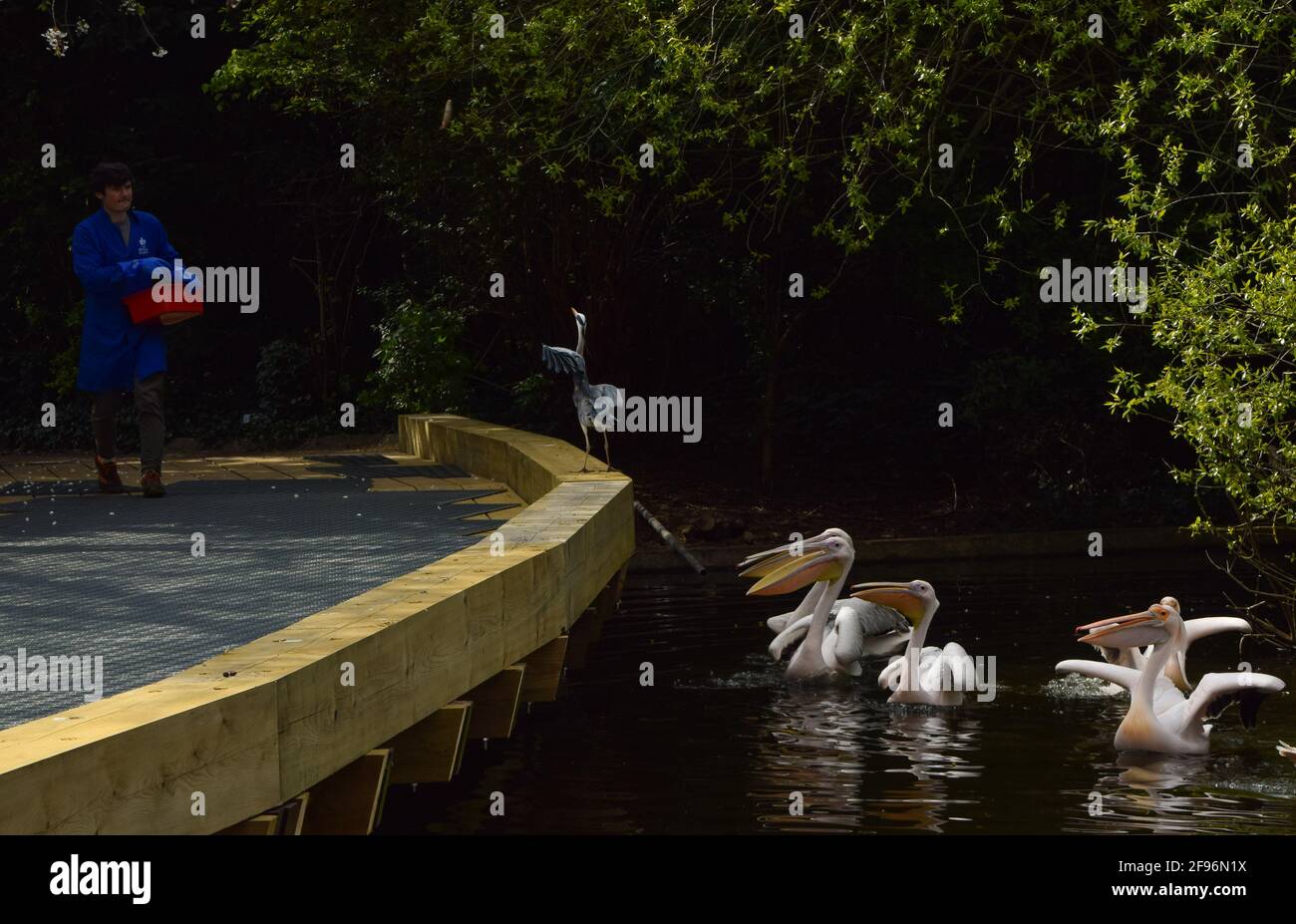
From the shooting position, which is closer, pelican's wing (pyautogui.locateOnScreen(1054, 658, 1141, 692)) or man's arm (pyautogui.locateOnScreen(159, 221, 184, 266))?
pelican's wing (pyautogui.locateOnScreen(1054, 658, 1141, 692))

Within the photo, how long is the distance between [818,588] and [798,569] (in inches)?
8.0

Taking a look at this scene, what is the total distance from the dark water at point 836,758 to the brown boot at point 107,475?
3296 mm

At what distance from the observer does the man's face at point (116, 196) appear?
12.2 meters

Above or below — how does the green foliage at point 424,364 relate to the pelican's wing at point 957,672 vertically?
above

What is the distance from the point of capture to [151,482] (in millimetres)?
12461

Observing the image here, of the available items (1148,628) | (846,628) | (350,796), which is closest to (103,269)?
(846,628)

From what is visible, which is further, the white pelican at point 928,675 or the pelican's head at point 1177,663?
the white pelican at point 928,675

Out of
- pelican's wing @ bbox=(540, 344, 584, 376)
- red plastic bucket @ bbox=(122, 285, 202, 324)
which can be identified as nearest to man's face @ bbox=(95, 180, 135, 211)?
red plastic bucket @ bbox=(122, 285, 202, 324)

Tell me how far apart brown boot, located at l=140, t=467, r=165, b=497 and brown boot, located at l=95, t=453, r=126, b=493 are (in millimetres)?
380

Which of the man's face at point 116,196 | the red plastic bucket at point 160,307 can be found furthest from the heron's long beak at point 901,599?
the man's face at point 116,196

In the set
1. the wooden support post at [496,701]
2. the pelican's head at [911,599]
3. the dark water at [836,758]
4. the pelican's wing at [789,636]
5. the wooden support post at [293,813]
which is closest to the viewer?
the wooden support post at [293,813]

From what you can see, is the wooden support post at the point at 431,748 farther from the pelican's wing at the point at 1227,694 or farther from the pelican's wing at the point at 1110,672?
the pelican's wing at the point at 1110,672

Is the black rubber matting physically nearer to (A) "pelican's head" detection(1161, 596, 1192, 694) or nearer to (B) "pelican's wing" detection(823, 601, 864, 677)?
(B) "pelican's wing" detection(823, 601, 864, 677)

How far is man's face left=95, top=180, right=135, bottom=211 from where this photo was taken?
40.2 ft
